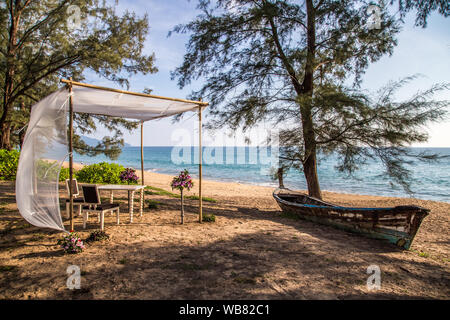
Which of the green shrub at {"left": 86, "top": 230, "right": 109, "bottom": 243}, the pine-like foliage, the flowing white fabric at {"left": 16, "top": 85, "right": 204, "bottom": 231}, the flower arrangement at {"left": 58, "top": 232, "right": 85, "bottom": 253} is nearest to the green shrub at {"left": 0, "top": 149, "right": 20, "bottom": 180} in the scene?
the pine-like foliage

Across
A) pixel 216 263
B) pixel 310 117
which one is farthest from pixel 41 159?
pixel 310 117

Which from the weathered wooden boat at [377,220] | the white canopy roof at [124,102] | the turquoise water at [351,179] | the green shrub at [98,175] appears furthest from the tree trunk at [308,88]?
the green shrub at [98,175]

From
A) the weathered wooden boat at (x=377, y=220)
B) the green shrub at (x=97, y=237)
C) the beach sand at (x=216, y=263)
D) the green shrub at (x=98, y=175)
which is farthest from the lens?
the green shrub at (x=98, y=175)

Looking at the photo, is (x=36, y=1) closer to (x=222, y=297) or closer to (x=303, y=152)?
(x=303, y=152)

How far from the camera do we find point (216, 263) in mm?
3947

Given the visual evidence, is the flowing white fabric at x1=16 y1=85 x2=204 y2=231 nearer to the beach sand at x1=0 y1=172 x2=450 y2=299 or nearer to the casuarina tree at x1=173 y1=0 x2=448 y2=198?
the beach sand at x1=0 y1=172 x2=450 y2=299

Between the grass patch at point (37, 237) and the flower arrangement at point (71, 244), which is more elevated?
the flower arrangement at point (71, 244)

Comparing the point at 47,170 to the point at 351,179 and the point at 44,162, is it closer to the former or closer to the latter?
the point at 44,162

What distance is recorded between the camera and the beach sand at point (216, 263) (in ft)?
10.2

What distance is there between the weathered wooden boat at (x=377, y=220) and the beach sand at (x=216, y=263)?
0.19m

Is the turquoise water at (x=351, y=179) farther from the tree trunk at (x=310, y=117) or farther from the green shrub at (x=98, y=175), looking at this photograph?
the green shrub at (x=98, y=175)

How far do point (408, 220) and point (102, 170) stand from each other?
11.6 meters

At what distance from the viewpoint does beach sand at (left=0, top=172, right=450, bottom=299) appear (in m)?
3.12
